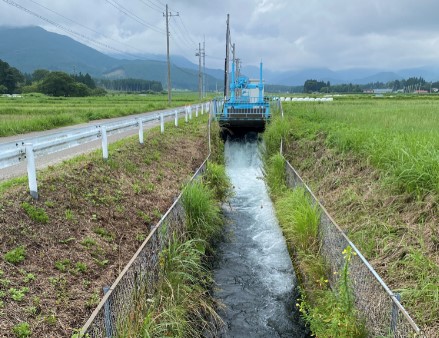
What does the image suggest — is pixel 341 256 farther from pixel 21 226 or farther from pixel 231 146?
pixel 231 146

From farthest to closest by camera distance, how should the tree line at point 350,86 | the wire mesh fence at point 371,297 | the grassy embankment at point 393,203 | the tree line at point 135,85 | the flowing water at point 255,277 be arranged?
the tree line at point 135,85 < the tree line at point 350,86 < the flowing water at point 255,277 < the grassy embankment at point 393,203 < the wire mesh fence at point 371,297

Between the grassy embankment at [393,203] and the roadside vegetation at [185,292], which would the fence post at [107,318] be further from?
the grassy embankment at [393,203]

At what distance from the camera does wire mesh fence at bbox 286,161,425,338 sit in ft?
12.1

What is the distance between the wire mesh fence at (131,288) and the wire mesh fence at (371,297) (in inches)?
104

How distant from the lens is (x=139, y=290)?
15.6 ft

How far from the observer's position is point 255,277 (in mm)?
7723

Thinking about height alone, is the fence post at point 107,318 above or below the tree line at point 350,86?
below

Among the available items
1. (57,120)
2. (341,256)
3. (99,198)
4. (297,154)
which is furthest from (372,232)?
(57,120)

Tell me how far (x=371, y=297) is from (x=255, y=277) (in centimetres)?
347

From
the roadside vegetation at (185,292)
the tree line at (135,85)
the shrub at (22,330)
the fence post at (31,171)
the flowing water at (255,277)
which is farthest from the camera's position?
the tree line at (135,85)

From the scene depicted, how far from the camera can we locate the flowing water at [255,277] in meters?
6.20

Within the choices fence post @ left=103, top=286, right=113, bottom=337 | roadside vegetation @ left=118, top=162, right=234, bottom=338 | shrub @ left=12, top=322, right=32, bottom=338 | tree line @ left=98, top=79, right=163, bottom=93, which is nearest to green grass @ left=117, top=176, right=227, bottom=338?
roadside vegetation @ left=118, top=162, right=234, bottom=338

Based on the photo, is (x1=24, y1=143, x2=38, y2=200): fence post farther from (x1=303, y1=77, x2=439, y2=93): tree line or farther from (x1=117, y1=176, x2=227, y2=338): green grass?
(x1=303, y1=77, x2=439, y2=93): tree line

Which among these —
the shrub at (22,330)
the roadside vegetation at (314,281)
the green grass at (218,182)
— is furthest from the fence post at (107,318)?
the green grass at (218,182)
